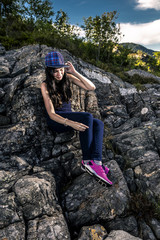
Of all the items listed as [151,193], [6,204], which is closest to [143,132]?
[151,193]

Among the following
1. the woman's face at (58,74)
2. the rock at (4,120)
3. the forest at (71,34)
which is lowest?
the rock at (4,120)

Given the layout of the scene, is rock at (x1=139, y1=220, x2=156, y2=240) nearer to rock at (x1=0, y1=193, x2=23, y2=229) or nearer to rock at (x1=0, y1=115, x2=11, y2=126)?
rock at (x1=0, y1=193, x2=23, y2=229)

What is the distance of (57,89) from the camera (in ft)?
13.0

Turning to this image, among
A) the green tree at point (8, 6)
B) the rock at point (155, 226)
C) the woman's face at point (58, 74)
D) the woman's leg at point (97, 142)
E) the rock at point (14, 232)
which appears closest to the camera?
the rock at point (14, 232)

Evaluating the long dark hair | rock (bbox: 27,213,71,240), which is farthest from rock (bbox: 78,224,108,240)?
the long dark hair

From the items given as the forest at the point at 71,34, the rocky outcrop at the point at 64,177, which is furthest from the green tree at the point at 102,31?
the rocky outcrop at the point at 64,177

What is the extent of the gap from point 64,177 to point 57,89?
2.29 m

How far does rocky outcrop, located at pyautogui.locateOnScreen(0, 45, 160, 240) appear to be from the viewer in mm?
2699

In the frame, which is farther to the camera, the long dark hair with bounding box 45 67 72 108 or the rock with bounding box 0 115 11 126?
the rock with bounding box 0 115 11 126

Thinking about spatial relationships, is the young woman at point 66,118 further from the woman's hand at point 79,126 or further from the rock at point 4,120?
the rock at point 4,120

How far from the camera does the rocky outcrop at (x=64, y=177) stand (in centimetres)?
270

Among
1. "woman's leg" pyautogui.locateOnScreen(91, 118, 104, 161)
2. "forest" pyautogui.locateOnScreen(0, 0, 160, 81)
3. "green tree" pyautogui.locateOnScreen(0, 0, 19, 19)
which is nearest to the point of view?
"woman's leg" pyautogui.locateOnScreen(91, 118, 104, 161)

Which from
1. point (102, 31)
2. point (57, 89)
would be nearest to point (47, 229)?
point (57, 89)

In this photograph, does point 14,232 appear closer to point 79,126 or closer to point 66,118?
point 79,126
